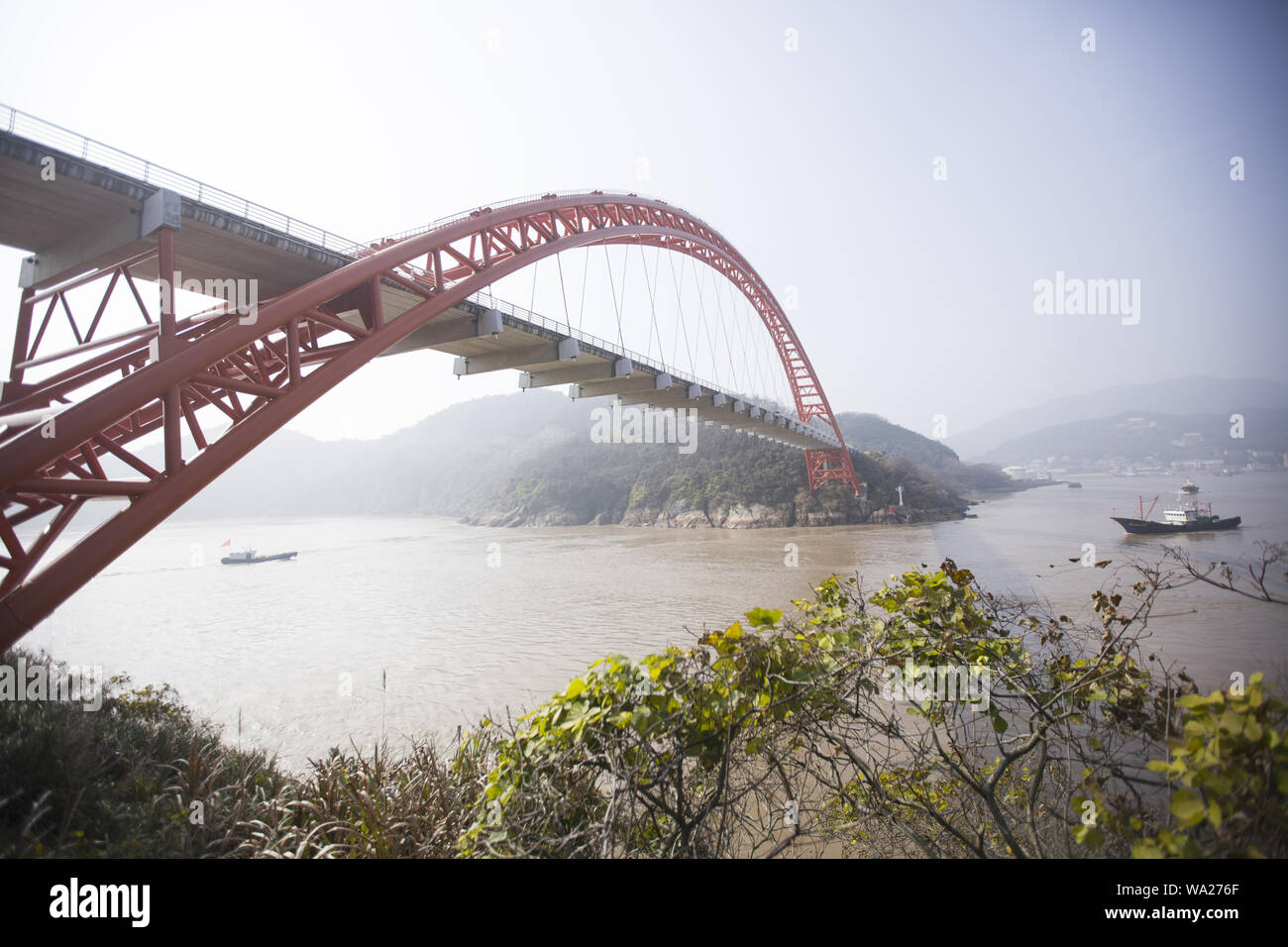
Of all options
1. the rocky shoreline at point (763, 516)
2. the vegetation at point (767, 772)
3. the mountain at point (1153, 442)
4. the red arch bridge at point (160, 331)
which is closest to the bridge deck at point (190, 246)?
the red arch bridge at point (160, 331)

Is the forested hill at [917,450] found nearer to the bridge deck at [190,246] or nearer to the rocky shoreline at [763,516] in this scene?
the rocky shoreline at [763,516]

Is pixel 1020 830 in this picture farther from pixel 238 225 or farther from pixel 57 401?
pixel 57 401

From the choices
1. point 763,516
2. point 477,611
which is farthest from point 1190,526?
point 477,611

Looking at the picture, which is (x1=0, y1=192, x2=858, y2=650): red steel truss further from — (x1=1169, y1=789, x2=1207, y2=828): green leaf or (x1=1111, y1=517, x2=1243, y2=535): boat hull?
(x1=1111, y1=517, x2=1243, y2=535): boat hull

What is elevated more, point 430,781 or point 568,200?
point 568,200

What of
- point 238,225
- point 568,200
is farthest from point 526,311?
point 238,225

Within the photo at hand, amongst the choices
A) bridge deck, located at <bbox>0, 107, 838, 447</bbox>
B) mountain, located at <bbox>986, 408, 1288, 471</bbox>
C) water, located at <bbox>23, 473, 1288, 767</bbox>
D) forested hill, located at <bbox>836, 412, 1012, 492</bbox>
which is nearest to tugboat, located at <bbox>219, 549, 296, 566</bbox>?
water, located at <bbox>23, 473, 1288, 767</bbox>
